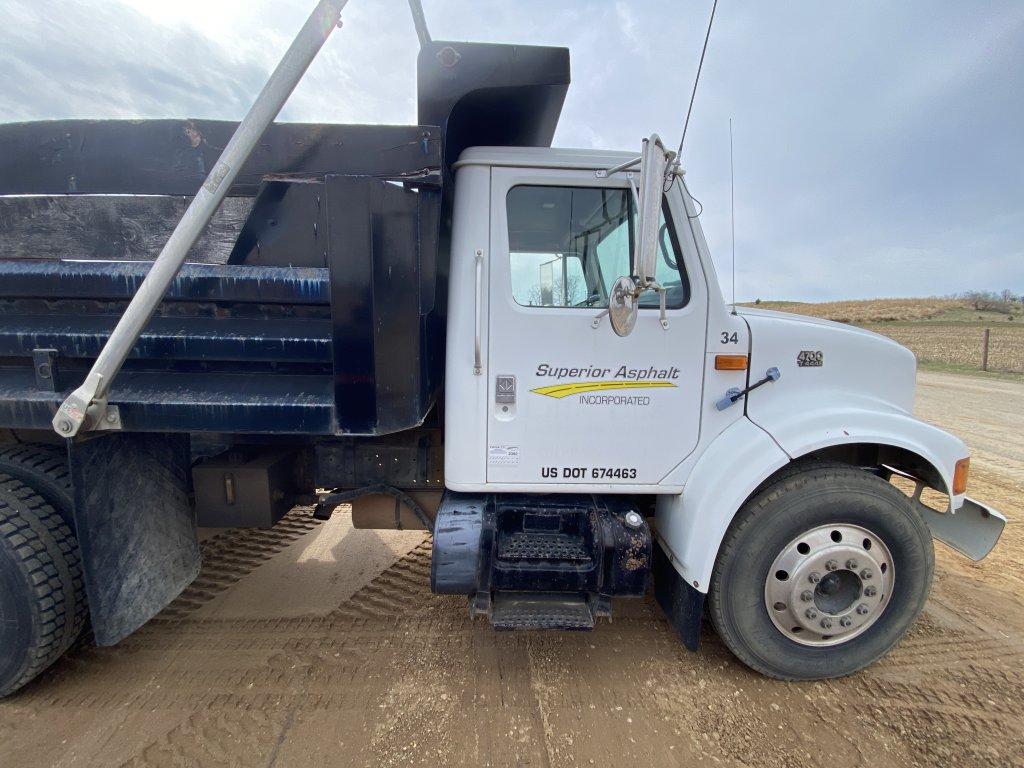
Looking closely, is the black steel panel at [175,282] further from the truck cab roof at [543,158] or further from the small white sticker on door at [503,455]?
the small white sticker on door at [503,455]

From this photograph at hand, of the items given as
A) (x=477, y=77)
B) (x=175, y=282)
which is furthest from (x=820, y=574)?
(x=175, y=282)

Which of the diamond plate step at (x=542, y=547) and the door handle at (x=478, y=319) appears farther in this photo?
the diamond plate step at (x=542, y=547)

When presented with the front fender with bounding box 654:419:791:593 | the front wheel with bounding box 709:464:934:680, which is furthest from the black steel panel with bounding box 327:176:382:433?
the front wheel with bounding box 709:464:934:680

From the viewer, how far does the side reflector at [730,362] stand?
7.64 ft

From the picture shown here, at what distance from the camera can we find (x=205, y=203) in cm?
179

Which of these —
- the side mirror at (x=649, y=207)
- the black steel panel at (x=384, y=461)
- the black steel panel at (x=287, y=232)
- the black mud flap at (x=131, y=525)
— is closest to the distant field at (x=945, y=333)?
the side mirror at (x=649, y=207)

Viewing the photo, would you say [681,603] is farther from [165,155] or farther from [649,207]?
[165,155]

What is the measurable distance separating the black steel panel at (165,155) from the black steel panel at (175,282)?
1.11ft

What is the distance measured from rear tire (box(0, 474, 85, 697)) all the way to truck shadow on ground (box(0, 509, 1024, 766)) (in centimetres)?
28

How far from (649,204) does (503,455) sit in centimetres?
129

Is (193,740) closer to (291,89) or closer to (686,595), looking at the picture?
(686,595)

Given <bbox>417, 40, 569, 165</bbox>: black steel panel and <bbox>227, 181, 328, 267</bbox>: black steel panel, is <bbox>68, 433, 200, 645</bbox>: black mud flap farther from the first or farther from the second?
<bbox>417, 40, 569, 165</bbox>: black steel panel

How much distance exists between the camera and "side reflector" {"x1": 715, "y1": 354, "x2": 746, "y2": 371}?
91.7 inches

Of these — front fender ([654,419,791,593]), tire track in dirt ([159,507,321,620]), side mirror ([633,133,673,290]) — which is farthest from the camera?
tire track in dirt ([159,507,321,620])
